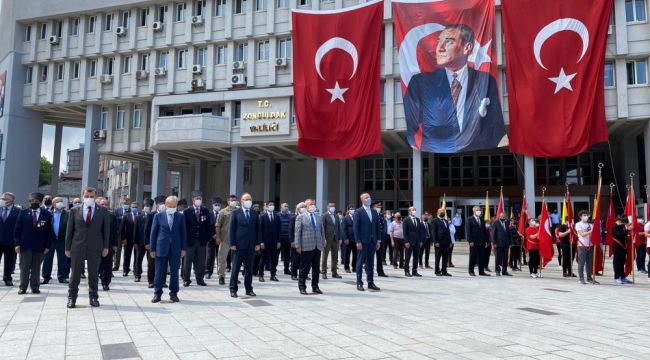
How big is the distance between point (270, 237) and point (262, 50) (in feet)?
71.3

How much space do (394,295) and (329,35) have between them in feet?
68.4

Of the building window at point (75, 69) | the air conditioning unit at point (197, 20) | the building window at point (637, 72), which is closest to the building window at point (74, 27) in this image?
the building window at point (75, 69)

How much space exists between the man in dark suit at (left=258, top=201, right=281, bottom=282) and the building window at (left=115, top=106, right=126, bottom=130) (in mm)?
26628

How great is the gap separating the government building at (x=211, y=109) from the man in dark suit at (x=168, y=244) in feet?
66.0

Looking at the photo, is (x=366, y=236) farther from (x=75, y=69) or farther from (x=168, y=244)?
(x=75, y=69)

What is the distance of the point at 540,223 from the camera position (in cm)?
1438

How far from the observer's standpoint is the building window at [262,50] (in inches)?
1230

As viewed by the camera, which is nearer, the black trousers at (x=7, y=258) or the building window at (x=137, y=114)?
the black trousers at (x=7, y=258)

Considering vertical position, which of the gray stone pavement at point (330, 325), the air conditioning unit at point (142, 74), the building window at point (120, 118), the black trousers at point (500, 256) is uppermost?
the air conditioning unit at point (142, 74)

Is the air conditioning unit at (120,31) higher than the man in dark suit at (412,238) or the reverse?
higher

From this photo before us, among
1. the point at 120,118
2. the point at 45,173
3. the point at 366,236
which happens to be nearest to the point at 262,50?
the point at 120,118

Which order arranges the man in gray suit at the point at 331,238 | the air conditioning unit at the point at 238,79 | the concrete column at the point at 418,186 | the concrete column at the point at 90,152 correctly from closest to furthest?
1. the man in gray suit at the point at 331,238
2. the concrete column at the point at 418,186
3. the air conditioning unit at the point at 238,79
4. the concrete column at the point at 90,152

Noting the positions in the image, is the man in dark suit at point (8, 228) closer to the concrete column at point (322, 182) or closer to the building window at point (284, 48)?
the concrete column at point (322, 182)

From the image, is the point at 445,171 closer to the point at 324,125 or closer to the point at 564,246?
the point at 324,125
